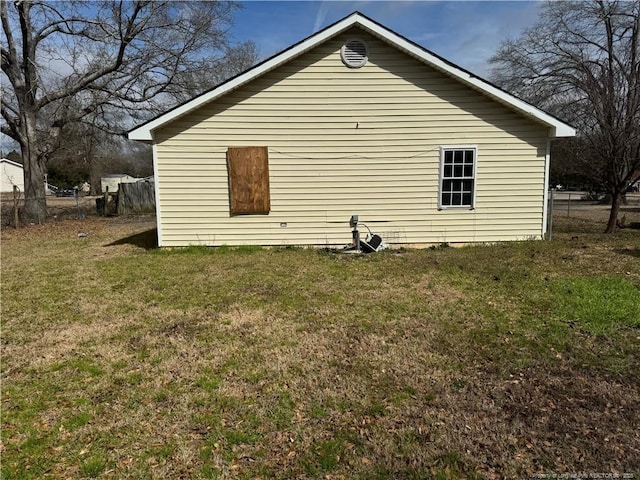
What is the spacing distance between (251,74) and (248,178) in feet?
7.43

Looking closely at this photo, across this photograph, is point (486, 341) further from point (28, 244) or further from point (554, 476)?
point (28, 244)

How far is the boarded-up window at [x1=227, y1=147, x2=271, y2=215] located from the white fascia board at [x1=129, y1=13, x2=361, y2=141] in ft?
4.03

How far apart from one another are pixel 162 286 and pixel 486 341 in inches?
201

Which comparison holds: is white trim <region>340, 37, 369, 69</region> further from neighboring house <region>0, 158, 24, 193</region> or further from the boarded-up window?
neighboring house <region>0, 158, 24, 193</region>

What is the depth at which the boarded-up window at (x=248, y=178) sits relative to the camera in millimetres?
9695

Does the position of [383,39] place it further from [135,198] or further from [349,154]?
[135,198]

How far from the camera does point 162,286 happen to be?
23.1 feet

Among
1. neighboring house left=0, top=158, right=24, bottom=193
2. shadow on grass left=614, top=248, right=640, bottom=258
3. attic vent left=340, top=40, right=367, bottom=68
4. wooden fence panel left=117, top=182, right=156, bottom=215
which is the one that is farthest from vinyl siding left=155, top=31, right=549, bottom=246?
neighboring house left=0, top=158, right=24, bottom=193

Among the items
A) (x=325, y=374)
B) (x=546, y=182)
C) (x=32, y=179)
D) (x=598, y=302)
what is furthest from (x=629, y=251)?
(x=32, y=179)

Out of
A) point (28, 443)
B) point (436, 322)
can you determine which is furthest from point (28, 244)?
point (436, 322)

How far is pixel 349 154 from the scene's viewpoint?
9836 mm

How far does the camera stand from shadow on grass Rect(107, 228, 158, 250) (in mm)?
11117

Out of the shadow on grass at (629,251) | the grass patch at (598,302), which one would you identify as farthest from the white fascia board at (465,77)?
the grass patch at (598,302)

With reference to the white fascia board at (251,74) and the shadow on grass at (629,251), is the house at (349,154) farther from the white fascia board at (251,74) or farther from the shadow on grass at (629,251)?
the shadow on grass at (629,251)
